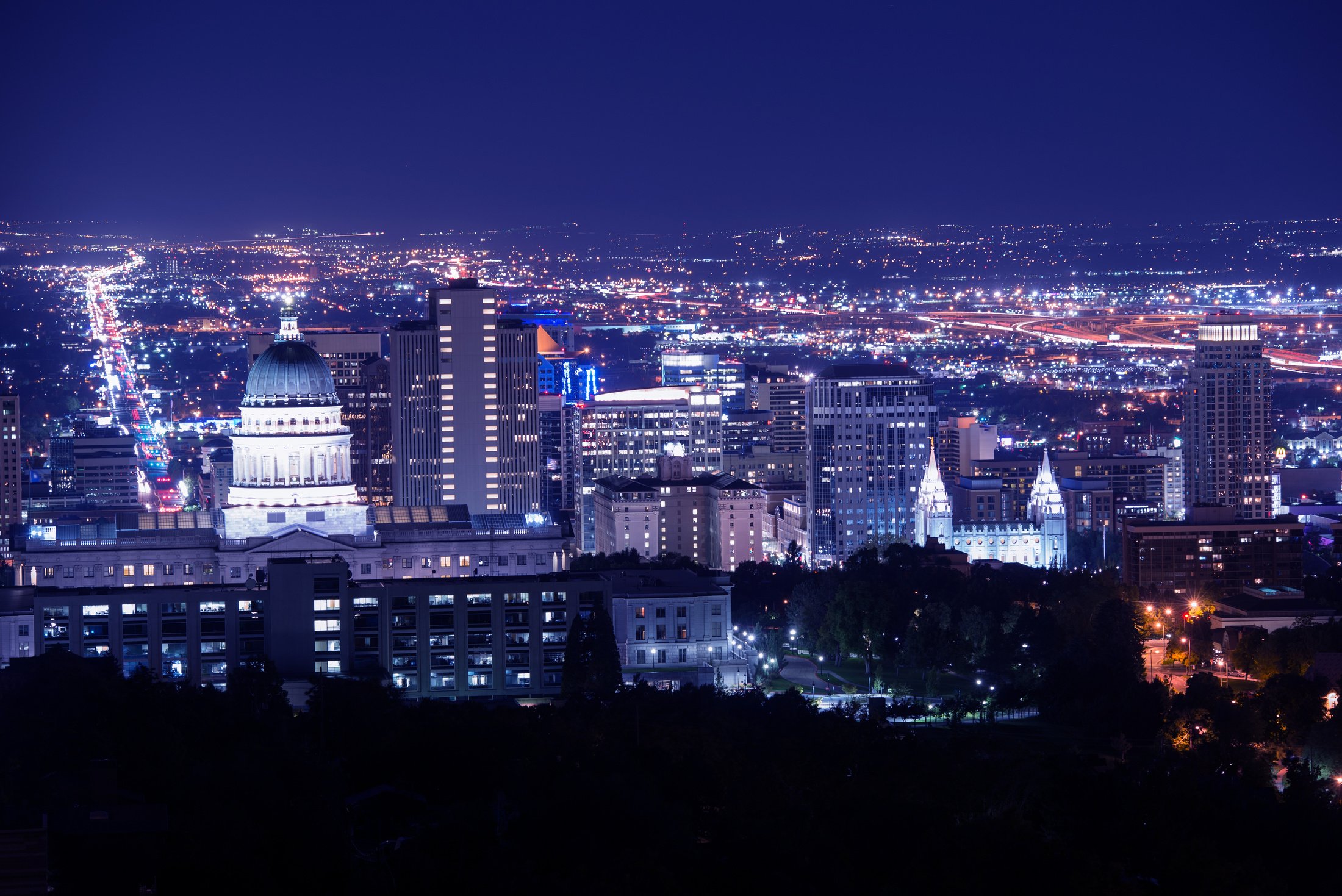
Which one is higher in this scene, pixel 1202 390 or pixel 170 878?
pixel 1202 390

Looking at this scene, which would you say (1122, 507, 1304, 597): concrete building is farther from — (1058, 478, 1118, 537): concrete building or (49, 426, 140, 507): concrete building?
(49, 426, 140, 507): concrete building

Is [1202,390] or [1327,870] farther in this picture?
[1202,390]

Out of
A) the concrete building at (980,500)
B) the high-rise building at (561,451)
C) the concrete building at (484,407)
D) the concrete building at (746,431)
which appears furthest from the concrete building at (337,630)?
the concrete building at (746,431)

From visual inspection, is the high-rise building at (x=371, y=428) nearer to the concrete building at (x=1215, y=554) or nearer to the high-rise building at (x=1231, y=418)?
the concrete building at (x=1215, y=554)

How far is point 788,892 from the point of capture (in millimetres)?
52656

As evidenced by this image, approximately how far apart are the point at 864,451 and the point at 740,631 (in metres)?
53.0

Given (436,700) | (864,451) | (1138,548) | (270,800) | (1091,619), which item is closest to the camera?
(270,800)

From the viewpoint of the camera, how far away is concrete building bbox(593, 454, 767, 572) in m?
133

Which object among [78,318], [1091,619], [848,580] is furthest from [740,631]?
[78,318]

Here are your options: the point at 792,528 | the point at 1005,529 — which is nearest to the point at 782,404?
the point at 792,528

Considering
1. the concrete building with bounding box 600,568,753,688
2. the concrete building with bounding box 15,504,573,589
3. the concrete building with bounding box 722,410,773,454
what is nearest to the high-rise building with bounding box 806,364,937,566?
the concrete building with bounding box 722,410,773,454

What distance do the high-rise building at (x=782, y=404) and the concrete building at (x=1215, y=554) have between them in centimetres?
5633

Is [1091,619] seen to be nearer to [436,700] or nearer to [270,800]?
[436,700]

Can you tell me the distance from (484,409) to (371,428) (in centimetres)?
912
